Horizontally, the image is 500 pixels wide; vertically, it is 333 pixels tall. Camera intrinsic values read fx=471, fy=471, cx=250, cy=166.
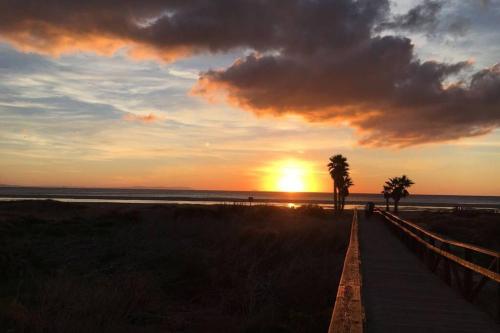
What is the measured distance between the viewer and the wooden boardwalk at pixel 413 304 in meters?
5.81

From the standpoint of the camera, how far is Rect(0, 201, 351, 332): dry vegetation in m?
8.18

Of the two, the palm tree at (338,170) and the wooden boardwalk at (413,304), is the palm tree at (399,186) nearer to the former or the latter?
the palm tree at (338,170)

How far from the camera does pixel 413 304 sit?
280 inches

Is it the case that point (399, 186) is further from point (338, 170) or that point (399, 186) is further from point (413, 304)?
point (413, 304)

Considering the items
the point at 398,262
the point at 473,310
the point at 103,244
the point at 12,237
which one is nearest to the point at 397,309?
the point at 473,310

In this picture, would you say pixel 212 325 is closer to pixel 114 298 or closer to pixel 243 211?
pixel 114 298

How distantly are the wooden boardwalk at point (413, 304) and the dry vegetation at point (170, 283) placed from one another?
1.18 metres

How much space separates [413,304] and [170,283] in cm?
728

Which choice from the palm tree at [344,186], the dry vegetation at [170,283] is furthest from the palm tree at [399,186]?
the dry vegetation at [170,283]

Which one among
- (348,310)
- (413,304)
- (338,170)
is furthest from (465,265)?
(338,170)

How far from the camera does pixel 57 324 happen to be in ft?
22.4

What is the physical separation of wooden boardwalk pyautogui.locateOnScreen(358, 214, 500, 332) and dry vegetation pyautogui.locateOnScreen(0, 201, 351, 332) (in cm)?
118

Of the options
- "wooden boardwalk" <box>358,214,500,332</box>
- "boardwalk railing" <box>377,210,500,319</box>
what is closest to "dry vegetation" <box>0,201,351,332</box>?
"wooden boardwalk" <box>358,214,500,332</box>

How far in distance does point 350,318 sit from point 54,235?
22.2 m
